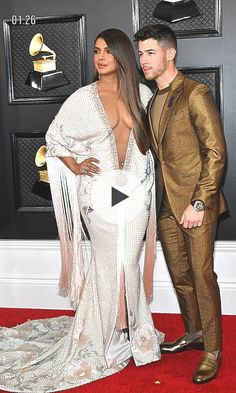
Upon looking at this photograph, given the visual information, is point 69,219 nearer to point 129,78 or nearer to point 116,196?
point 116,196

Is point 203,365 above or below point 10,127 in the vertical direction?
below

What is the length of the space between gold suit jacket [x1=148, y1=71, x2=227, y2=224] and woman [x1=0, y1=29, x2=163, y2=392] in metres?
0.16

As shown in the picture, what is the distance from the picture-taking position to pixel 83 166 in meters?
3.12

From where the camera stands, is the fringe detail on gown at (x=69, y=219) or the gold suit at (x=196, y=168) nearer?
the gold suit at (x=196, y=168)

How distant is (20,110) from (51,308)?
1276mm

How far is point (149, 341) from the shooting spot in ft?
10.6

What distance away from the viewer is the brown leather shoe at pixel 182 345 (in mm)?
3365

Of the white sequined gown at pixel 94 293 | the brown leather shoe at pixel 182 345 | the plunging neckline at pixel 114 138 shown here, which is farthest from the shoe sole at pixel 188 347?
the plunging neckline at pixel 114 138

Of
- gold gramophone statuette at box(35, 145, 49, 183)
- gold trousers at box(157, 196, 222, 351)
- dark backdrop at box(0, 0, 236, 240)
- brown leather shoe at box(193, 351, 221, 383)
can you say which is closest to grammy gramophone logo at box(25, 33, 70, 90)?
dark backdrop at box(0, 0, 236, 240)

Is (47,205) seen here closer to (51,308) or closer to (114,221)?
(51,308)

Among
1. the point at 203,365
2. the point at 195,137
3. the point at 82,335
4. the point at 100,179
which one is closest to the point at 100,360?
the point at 82,335

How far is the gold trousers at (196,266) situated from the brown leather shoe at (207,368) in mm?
48

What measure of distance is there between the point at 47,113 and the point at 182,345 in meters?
1.59

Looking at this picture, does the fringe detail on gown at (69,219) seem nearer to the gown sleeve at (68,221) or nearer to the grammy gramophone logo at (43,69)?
the gown sleeve at (68,221)
